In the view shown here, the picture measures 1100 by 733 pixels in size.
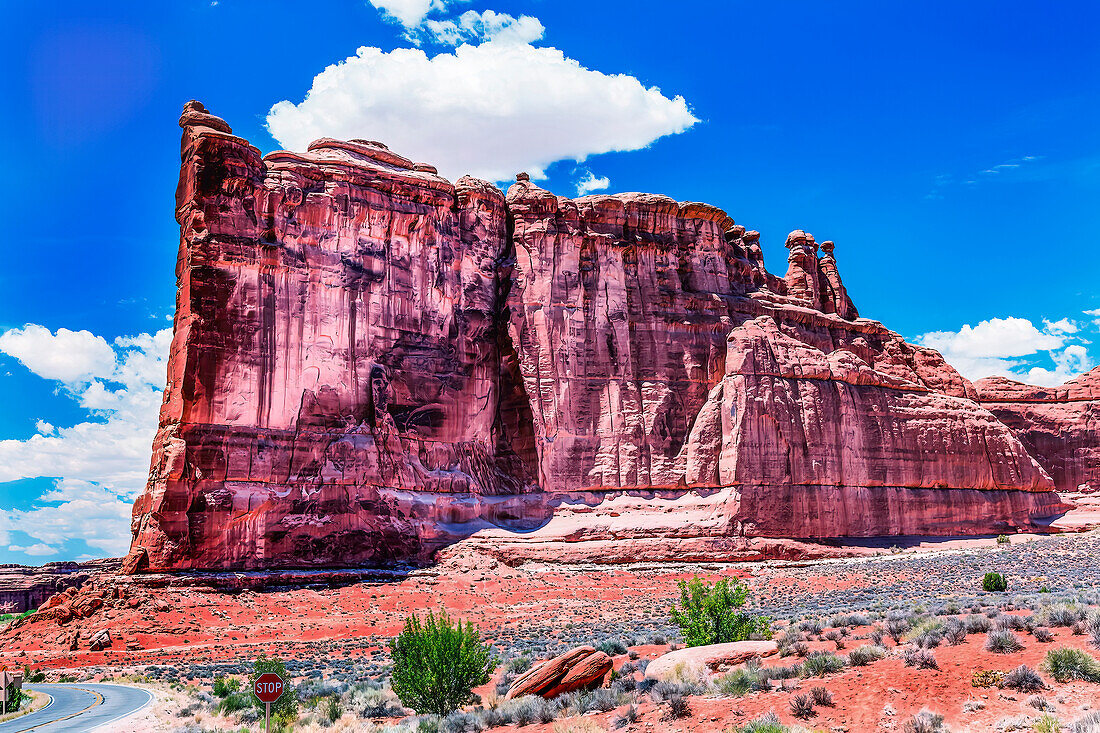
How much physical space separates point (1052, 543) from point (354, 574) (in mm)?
35003

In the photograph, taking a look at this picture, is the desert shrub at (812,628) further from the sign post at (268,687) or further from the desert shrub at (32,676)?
the desert shrub at (32,676)

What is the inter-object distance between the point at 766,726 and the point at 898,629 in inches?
246

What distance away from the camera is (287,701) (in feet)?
56.0

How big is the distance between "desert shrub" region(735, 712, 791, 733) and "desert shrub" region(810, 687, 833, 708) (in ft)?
2.22

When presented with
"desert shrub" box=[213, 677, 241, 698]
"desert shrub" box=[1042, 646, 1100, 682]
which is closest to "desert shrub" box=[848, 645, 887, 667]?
"desert shrub" box=[1042, 646, 1100, 682]

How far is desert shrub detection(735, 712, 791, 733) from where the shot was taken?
10.6 m

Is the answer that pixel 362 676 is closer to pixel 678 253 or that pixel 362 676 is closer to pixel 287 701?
pixel 287 701

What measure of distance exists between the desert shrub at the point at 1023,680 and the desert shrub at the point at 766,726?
298 centimetres

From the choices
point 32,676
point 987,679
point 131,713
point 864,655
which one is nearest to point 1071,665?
point 987,679

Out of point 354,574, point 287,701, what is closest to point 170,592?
point 354,574

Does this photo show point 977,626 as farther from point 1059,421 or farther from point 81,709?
point 1059,421

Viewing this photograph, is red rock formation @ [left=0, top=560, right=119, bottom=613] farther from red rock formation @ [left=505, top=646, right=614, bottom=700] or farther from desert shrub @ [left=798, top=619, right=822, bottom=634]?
desert shrub @ [left=798, top=619, right=822, bottom=634]

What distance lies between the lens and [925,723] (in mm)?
10414

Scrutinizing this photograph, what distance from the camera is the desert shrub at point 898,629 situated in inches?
607
